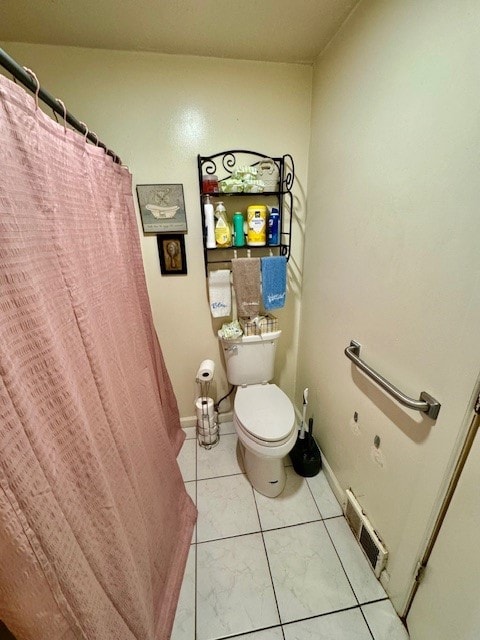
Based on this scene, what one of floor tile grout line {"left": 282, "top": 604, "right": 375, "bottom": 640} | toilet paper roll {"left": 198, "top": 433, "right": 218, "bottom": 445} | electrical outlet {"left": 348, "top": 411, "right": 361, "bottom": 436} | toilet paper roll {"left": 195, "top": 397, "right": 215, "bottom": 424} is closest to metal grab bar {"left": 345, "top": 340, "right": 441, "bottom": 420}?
electrical outlet {"left": 348, "top": 411, "right": 361, "bottom": 436}

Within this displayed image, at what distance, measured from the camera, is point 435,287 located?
28.2 inches

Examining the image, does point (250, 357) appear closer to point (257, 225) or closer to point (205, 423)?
point (205, 423)

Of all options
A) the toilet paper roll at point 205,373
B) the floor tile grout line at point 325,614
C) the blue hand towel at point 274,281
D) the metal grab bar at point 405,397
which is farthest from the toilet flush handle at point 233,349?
the floor tile grout line at point 325,614

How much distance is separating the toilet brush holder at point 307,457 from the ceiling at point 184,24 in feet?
6.20

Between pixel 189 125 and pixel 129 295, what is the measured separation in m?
0.94

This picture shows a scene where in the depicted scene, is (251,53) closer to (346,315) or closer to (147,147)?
(147,147)

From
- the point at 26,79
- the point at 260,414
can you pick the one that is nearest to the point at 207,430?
the point at 260,414

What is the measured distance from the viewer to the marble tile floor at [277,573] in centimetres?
93

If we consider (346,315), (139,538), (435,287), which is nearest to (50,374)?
(139,538)

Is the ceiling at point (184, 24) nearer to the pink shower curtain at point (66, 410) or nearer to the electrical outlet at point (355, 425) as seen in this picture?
the pink shower curtain at point (66, 410)

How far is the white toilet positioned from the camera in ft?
4.06

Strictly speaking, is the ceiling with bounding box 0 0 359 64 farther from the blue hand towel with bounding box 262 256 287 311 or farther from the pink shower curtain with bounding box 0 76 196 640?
the blue hand towel with bounding box 262 256 287 311

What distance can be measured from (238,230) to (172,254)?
41 cm

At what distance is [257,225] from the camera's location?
1371mm
